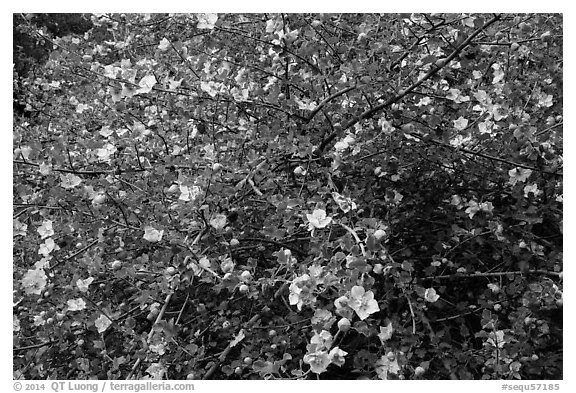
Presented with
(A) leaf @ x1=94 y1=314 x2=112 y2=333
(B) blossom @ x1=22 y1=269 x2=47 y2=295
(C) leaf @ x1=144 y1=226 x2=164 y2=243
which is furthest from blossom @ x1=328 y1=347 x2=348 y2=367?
(B) blossom @ x1=22 y1=269 x2=47 y2=295

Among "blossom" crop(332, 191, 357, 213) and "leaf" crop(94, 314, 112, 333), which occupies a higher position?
"blossom" crop(332, 191, 357, 213)

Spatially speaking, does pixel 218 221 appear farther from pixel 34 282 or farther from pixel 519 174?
pixel 519 174

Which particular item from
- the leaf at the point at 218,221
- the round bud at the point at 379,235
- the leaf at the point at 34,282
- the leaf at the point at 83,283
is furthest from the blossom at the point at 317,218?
the leaf at the point at 34,282

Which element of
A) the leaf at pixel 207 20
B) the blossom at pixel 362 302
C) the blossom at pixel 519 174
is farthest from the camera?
the leaf at pixel 207 20

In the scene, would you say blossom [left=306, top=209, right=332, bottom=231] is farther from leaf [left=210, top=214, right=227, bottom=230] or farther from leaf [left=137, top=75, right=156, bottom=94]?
leaf [left=137, top=75, right=156, bottom=94]

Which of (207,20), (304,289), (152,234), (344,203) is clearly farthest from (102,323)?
(207,20)

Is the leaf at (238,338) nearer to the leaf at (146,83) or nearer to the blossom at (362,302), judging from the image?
the blossom at (362,302)
